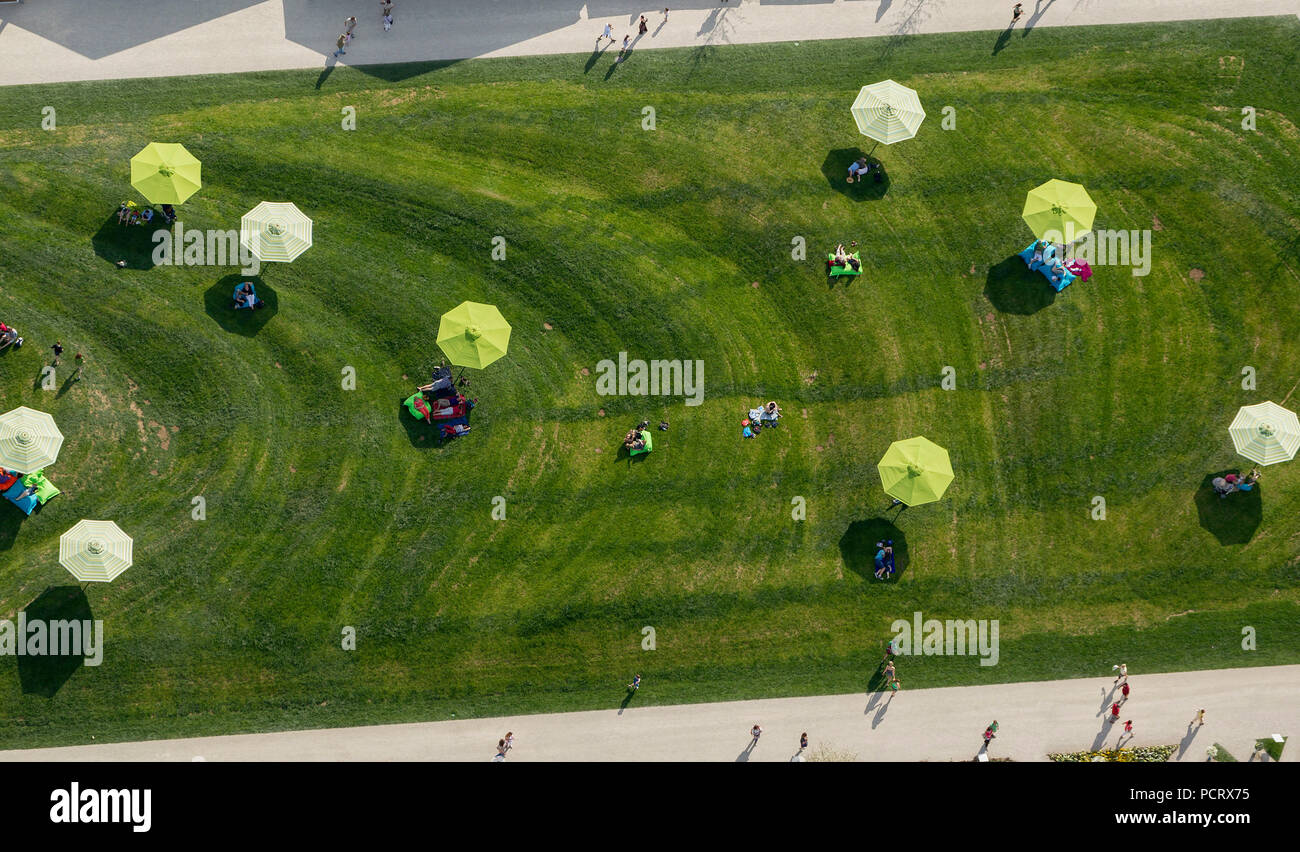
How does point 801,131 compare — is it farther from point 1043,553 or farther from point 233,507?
point 233,507

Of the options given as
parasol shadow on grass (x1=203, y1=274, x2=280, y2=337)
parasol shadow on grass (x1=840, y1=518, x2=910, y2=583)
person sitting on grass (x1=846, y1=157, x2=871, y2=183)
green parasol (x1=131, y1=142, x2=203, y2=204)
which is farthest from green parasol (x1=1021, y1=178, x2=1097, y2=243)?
green parasol (x1=131, y1=142, x2=203, y2=204)

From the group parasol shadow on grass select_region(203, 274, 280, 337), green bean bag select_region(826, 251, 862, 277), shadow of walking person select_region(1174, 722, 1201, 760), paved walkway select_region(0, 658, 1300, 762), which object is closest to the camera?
paved walkway select_region(0, 658, 1300, 762)

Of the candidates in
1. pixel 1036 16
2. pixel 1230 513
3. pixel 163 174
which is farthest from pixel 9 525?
pixel 1230 513

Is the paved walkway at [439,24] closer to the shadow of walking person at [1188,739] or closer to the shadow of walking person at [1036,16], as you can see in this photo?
the shadow of walking person at [1036,16]

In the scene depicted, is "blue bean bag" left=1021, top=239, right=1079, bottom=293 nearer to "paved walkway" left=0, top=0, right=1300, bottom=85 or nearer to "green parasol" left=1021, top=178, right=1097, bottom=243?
"green parasol" left=1021, top=178, right=1097, bottom=243

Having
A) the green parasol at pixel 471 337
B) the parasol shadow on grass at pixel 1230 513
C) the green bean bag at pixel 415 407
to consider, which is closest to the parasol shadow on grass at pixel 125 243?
the green bean bag at pixel 415 407
